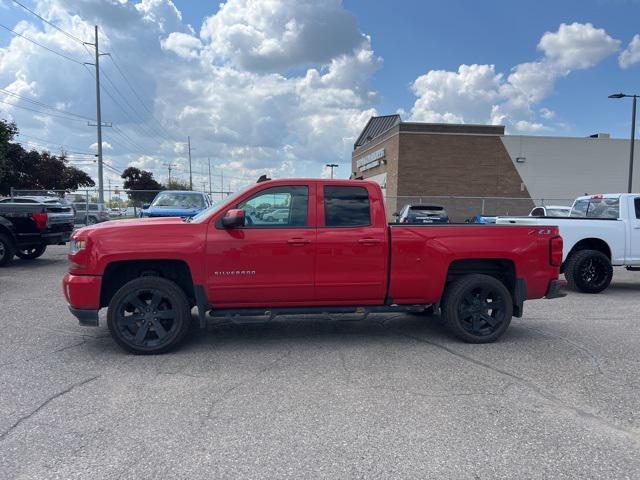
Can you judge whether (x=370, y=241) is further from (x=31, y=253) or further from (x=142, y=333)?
(x=31, y=253)

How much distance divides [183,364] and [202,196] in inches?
386

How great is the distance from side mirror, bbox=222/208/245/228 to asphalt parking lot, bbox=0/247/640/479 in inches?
56.2

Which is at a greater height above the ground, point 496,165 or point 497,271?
point 496,165

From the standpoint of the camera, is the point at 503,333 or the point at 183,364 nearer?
the point at 183,364

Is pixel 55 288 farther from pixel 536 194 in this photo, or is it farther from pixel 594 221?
pixel 536 194

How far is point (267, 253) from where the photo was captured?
4.98m

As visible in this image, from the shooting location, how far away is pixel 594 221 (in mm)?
9070

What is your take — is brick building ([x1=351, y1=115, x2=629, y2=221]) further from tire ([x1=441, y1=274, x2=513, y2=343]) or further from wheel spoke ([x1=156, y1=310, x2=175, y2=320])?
wheel spoke ([x1=156, y1=310, x2=175, y2=320])

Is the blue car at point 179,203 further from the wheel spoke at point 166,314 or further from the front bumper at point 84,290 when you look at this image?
the wheel spoke at point 166,314

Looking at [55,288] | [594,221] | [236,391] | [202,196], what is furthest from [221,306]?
[202,196]

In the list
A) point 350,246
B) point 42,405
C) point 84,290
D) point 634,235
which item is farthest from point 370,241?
point 634,235

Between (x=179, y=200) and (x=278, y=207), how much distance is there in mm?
9272

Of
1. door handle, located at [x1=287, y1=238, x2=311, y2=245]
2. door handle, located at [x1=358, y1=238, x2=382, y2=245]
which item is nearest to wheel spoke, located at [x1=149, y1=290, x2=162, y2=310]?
door handle, located at [x1=287, y1=238, x2=311, y2=245]

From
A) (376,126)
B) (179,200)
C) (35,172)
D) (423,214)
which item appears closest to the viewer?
(179,200)
